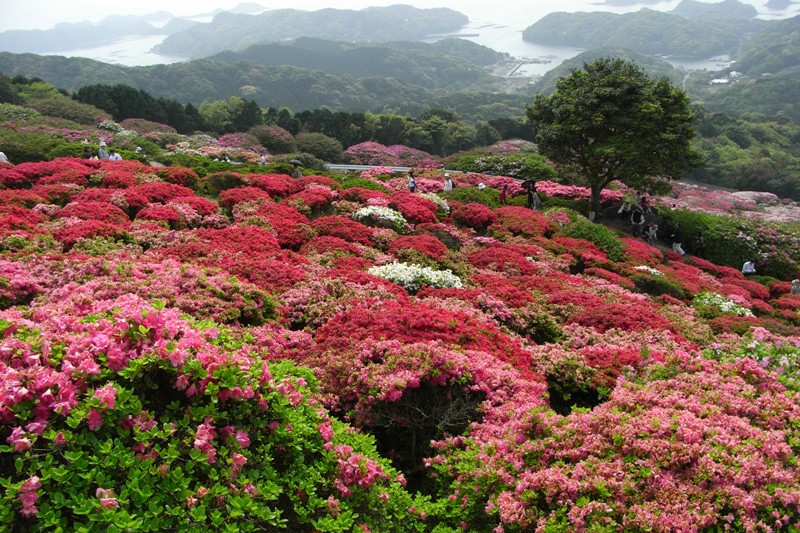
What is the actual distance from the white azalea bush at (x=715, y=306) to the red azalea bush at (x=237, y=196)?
39.8ft

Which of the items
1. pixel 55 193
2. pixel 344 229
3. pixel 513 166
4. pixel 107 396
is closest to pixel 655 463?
pixel 107 396

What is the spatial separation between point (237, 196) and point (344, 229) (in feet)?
12.2

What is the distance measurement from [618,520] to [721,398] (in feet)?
6.44

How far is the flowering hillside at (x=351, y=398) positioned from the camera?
3.45 metres

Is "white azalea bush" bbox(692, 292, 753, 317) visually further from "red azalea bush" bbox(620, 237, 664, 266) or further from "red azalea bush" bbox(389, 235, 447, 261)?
"red azalea bush" bbox(389, 235, 447, 261)

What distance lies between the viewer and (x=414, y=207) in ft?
55.9

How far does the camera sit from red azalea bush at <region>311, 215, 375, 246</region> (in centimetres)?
1368

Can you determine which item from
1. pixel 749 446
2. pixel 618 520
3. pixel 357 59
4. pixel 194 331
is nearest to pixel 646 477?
pixel 618 520

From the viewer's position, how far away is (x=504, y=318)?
9.70m

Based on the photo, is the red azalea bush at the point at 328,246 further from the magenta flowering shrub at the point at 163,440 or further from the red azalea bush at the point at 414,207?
the magenta flowering shrub at the point at 163,440

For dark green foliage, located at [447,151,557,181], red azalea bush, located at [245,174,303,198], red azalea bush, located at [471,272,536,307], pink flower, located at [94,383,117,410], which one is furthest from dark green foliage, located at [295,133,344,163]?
pink flower, located at [94,383,117,410]

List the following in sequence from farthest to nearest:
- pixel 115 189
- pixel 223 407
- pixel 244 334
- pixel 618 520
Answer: pixel 115 189
pixel 244 334
pixel 223 407
pixel 618 520

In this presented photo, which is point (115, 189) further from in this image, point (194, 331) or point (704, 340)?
point (704, 340)

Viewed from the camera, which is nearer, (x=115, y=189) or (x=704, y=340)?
(x=704, y=340)
